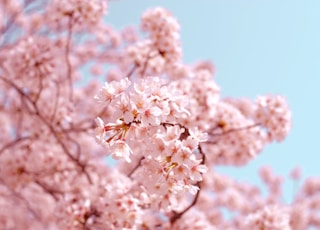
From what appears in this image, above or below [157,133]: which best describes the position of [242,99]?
above

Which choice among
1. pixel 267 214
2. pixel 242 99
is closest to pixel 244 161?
pixel 267 214

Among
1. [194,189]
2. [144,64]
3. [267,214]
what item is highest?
[144,64]

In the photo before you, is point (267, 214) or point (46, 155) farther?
point (46, 155)

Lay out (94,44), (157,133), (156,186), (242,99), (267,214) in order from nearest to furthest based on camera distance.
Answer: (157,133), (156,186), (267,214), (242,99), (94,44)

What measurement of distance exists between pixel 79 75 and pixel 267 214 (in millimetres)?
5269

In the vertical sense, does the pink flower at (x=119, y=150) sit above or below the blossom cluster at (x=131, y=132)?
below

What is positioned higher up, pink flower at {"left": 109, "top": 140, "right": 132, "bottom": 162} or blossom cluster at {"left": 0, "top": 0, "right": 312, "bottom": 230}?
blossom cluster at {"left": 0, "top": 0, "right": 312, "bottom": 230}

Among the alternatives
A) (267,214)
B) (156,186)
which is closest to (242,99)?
(267,214)

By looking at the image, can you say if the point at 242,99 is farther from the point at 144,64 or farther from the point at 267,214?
the point at 267,214

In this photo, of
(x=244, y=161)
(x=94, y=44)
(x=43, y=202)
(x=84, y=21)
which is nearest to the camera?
(x=84, y=21)

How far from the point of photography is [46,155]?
516 centimetres

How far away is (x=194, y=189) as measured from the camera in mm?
2191

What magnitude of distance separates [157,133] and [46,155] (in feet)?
10.8

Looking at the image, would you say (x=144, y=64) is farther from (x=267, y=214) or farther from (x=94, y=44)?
(x=94, y=44)
